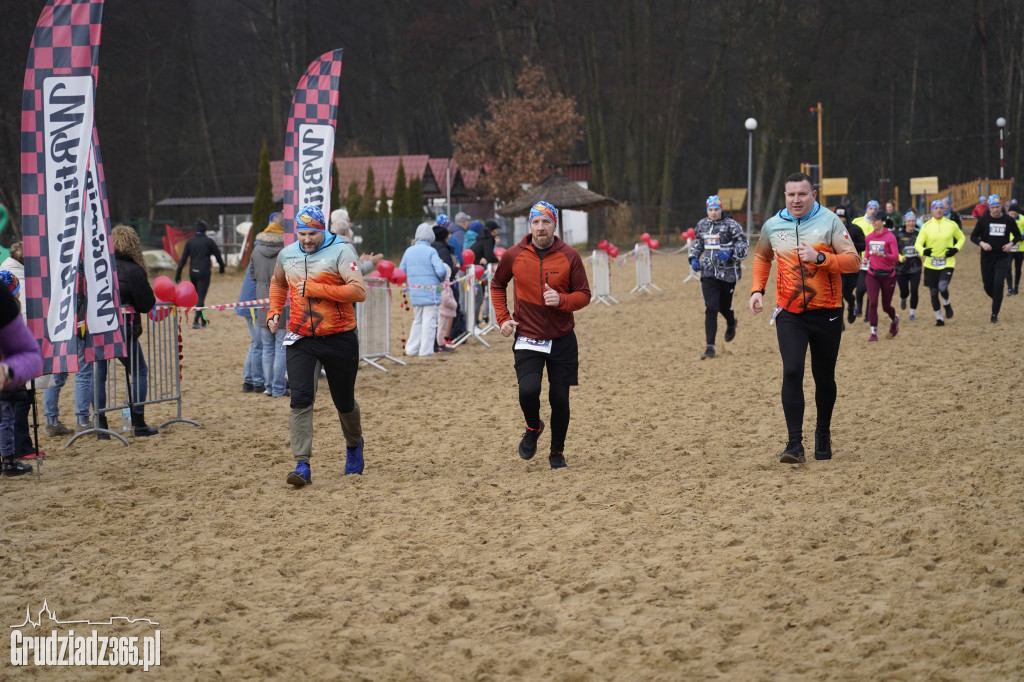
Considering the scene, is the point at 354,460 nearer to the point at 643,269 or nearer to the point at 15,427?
the point at 15,427

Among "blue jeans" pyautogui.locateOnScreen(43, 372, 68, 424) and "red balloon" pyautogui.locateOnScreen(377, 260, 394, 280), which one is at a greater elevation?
"red balloon" pyautogui.locateOnScreen(377, 260, 394, 280)

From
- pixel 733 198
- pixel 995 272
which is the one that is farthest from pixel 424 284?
pixel 733 198

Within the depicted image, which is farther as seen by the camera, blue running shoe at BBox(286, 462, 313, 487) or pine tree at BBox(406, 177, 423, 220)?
pine tree at BBox(406, 177, 423, 220)

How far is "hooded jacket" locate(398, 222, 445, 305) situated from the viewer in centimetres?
1433

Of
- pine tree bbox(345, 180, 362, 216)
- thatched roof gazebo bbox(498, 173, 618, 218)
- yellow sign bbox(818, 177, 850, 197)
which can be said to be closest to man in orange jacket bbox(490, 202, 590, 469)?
thatched roof gazebo bbox(498, 173, 618, 218)

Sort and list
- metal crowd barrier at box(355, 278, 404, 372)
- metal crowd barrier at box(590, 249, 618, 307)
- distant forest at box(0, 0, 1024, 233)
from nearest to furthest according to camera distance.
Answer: metal crowd barrier at box(355, 278, 404, 372)
metal crowd barrier at box(590, 249, 618, 307)
distant forest at box(0, 0, 1024, 233)

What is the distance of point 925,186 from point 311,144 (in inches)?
1641

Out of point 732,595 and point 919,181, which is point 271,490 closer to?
point 732,595

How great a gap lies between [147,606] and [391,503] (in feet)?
7.12

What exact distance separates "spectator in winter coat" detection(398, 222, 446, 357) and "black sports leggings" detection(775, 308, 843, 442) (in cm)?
737

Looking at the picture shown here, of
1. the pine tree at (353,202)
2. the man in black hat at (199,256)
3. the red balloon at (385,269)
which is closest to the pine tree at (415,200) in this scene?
the pine tree at (353,202)

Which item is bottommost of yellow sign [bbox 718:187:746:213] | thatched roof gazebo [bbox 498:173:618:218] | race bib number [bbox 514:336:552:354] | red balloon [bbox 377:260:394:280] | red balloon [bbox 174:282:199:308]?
race bib number [bbox 514:336:552:354]

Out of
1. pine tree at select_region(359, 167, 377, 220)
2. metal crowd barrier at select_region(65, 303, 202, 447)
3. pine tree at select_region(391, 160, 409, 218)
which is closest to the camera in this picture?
metal crowd barrier at select_region(65, 303, 202, 447)

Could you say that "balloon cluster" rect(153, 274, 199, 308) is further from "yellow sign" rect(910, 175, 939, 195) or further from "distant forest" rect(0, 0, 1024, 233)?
"yellow sign" rect(910, 175, 939, 195)
